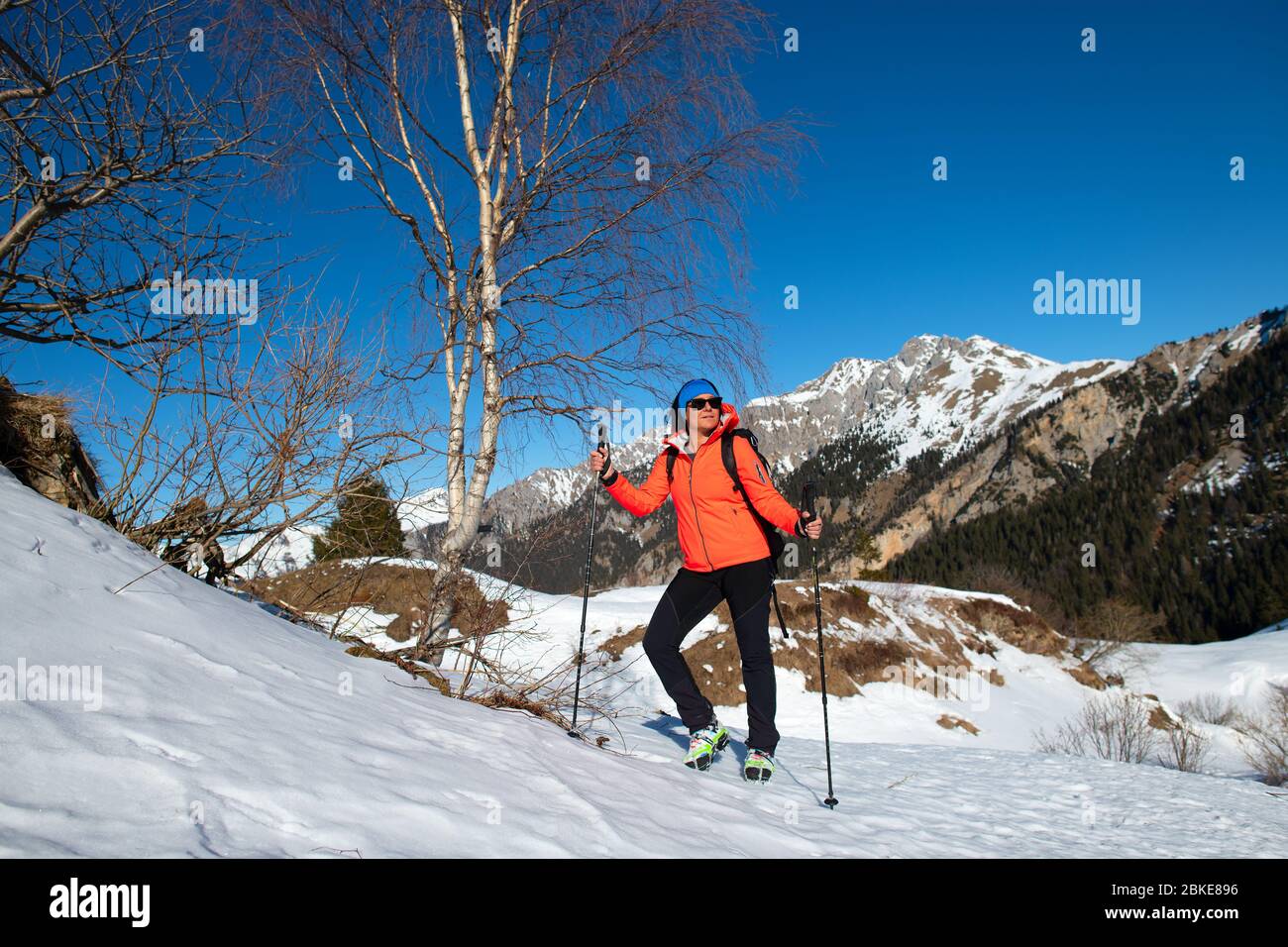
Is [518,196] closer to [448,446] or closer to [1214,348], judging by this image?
[448,446]

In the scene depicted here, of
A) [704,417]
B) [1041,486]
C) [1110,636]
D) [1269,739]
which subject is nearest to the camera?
[704,417]

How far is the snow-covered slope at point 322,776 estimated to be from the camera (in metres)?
1.55

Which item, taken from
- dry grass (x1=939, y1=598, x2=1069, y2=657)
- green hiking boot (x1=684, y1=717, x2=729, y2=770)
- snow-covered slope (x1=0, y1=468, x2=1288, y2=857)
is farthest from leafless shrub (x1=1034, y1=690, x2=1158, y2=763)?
green hiking boot (x1=684, y1=717, x2=729, y2=770)

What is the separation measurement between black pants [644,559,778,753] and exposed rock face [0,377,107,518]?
382 centimetres

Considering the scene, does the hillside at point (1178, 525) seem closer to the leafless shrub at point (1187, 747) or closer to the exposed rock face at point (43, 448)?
the leafless shrub at point (1187, 747)

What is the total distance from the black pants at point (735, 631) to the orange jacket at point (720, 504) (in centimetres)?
10

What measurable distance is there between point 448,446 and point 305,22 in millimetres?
3350

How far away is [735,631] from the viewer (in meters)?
3.96

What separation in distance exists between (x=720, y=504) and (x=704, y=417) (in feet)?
1.97

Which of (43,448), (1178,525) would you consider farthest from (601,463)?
(1178,525)

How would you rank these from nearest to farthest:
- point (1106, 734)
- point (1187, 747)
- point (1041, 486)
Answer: point (1106, 734), point (1187, 747), point (1041, 486)

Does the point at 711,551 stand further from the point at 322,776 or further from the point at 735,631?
the point at 322,776

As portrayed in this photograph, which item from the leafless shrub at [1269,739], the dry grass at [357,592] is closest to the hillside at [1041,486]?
the leafless shrub at [1269,739]

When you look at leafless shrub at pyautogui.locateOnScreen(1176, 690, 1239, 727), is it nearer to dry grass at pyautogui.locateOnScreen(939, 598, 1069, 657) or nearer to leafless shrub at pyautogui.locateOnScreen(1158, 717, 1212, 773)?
dry grass at pyautogui.locateOnScreen(939, 598, 1069, 657)
